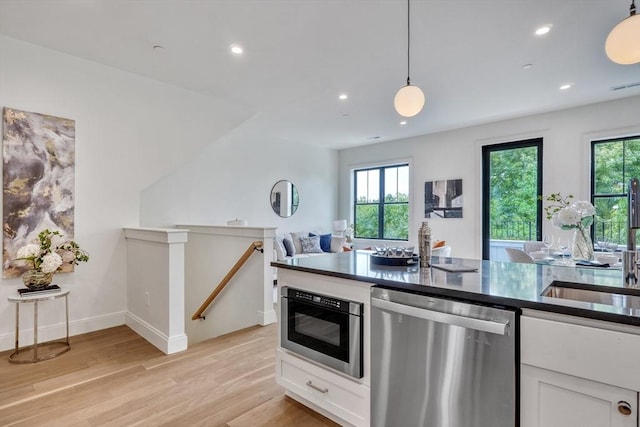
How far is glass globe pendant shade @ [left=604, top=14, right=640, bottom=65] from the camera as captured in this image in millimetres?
1781

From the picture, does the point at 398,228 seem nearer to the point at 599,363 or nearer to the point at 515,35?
the point at 515,35

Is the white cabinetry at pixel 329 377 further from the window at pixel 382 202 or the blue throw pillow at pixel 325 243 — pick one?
the window at pixel 382 202

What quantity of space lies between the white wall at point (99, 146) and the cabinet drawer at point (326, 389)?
8.50ft

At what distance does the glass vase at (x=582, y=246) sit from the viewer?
10.2 ft

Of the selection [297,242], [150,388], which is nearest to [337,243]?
[297,242]

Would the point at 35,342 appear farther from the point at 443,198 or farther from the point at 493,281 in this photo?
the point at 443,198

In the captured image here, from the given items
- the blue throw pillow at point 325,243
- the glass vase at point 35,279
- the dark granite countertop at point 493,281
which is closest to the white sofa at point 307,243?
the blue throw pillow at point 325,243

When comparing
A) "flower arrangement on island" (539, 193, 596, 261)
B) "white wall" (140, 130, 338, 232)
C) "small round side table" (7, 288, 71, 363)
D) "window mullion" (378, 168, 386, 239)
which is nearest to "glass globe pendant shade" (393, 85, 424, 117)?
"flower arrangement on island" (539, 193, 596, 261)

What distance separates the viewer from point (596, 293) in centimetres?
154

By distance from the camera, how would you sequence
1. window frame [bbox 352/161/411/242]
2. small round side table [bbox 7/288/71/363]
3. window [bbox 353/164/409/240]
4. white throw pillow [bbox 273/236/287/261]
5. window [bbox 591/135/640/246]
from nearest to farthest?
small round side table [bbox 7/288/71/363], window [bbox 591/135/640/246], white throw pillow [bbox 273/236/287/261], window frame [bbox 352/161/411/242], window [bbox 353/164/409/240]

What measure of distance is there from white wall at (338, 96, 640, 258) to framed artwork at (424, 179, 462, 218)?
0.10m

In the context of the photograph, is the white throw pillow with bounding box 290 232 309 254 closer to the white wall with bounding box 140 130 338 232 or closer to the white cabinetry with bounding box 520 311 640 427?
the white wall with bounding box 140 130 338 232

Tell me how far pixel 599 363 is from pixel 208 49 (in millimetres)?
3590

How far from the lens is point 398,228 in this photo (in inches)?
281
